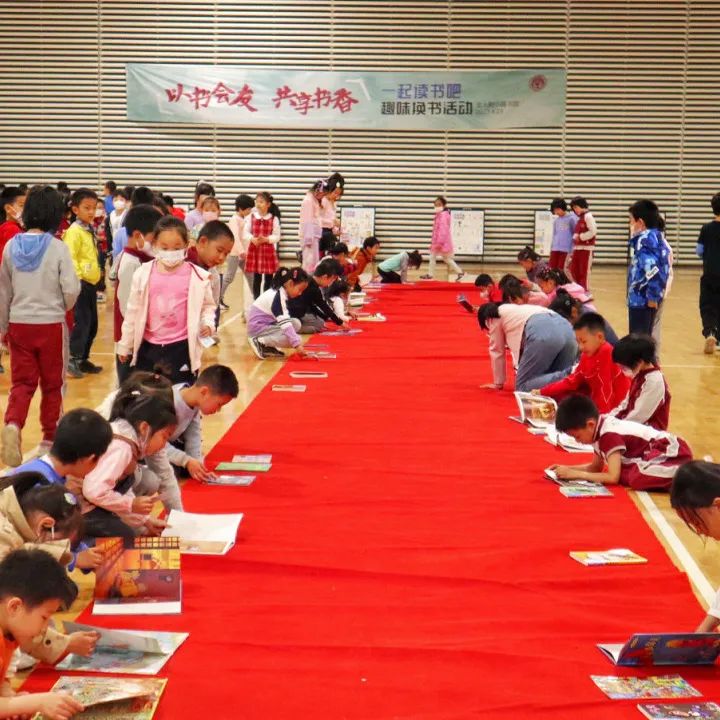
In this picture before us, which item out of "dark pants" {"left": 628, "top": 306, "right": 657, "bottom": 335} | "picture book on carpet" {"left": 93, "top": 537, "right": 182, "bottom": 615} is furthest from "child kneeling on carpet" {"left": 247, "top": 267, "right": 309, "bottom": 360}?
"picture book on carpet" {"left": 93, "top": 537, "right": 182, "bottom": 615}

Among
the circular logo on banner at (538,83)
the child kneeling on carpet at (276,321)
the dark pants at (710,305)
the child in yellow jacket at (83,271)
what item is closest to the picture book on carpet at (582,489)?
the child in yellow jacket at (83,271)

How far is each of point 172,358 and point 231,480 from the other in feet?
2.60

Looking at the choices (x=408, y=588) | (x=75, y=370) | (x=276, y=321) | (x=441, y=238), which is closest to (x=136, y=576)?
(x=408, y=588)

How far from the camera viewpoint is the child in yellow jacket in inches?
312

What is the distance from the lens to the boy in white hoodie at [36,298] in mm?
6105

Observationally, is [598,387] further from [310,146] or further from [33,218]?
[310,146]

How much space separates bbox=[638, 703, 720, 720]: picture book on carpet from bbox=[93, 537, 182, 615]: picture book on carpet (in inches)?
63.7

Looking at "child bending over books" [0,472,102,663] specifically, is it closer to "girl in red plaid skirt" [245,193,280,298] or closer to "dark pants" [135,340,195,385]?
"dark pants" [135,340,195,385]

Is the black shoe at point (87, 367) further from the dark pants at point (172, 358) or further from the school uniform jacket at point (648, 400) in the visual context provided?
the school uniform jacket at point (648, 400)

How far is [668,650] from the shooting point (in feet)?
11.5

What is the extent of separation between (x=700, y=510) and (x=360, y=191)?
55.7 feet

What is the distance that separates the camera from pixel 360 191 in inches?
788

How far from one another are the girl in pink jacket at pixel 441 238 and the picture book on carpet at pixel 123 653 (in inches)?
596

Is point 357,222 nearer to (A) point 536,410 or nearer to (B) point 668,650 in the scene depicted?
(A) point 536,410
